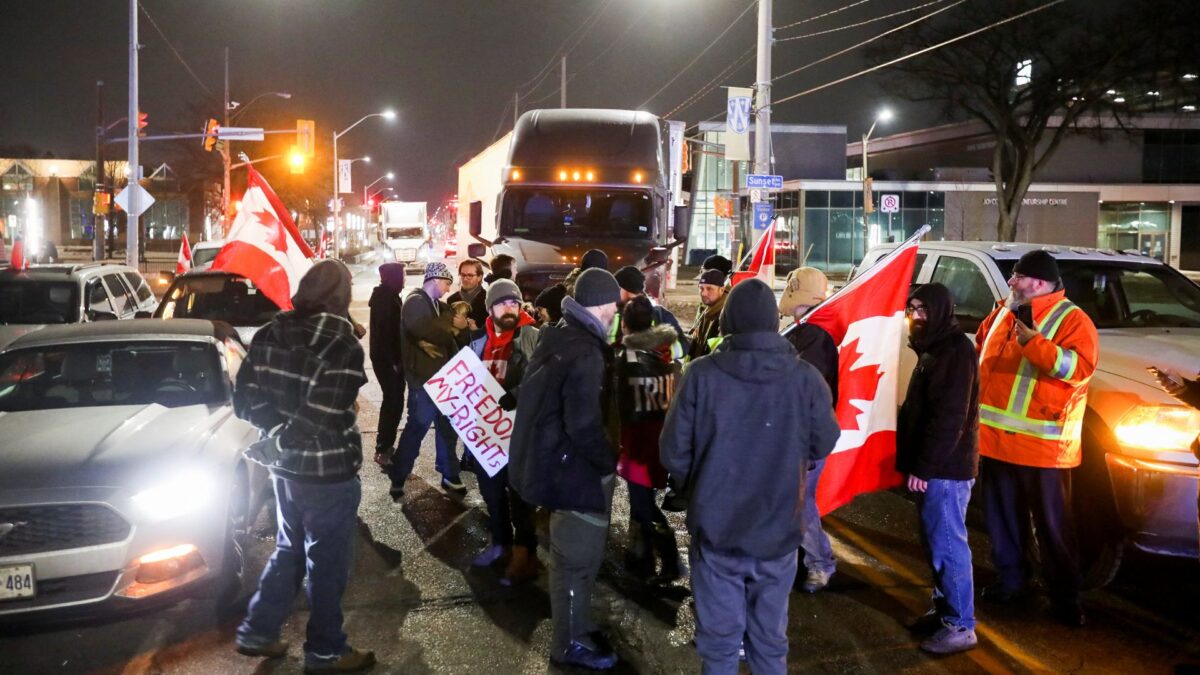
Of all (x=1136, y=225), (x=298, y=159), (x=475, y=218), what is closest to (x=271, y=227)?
(x=475, y=218)

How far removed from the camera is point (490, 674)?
15.3 feet

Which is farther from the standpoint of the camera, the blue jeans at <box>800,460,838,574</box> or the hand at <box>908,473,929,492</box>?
the blue jeans at <box>800,460,838,574</box>

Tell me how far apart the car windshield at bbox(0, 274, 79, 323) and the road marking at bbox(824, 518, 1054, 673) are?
8363 mm

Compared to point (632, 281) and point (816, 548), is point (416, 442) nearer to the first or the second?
point (632, 281)

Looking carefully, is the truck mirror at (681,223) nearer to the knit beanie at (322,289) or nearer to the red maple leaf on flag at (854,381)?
the red maple leaf on flag at (854,381)

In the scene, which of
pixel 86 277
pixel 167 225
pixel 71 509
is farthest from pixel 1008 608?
pixel 167 225

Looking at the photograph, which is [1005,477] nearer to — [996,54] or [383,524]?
[383,524]

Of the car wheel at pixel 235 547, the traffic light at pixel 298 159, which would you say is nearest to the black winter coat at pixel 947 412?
the car wheel at pixel 235 547

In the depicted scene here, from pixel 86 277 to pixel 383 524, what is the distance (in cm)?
616

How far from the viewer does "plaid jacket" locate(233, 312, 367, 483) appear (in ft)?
14.7

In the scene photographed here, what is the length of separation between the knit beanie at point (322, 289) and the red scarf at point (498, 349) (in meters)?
1.93

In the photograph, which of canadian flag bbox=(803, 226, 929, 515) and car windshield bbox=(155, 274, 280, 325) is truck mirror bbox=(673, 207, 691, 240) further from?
canadian flag bbox=(803, 226, 929, 515)

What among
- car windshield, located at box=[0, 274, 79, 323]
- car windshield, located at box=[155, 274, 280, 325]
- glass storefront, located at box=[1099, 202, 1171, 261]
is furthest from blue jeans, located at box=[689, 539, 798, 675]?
glass storefront, located at box=[1099, 202, 1171, 261]

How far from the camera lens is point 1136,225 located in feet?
191
